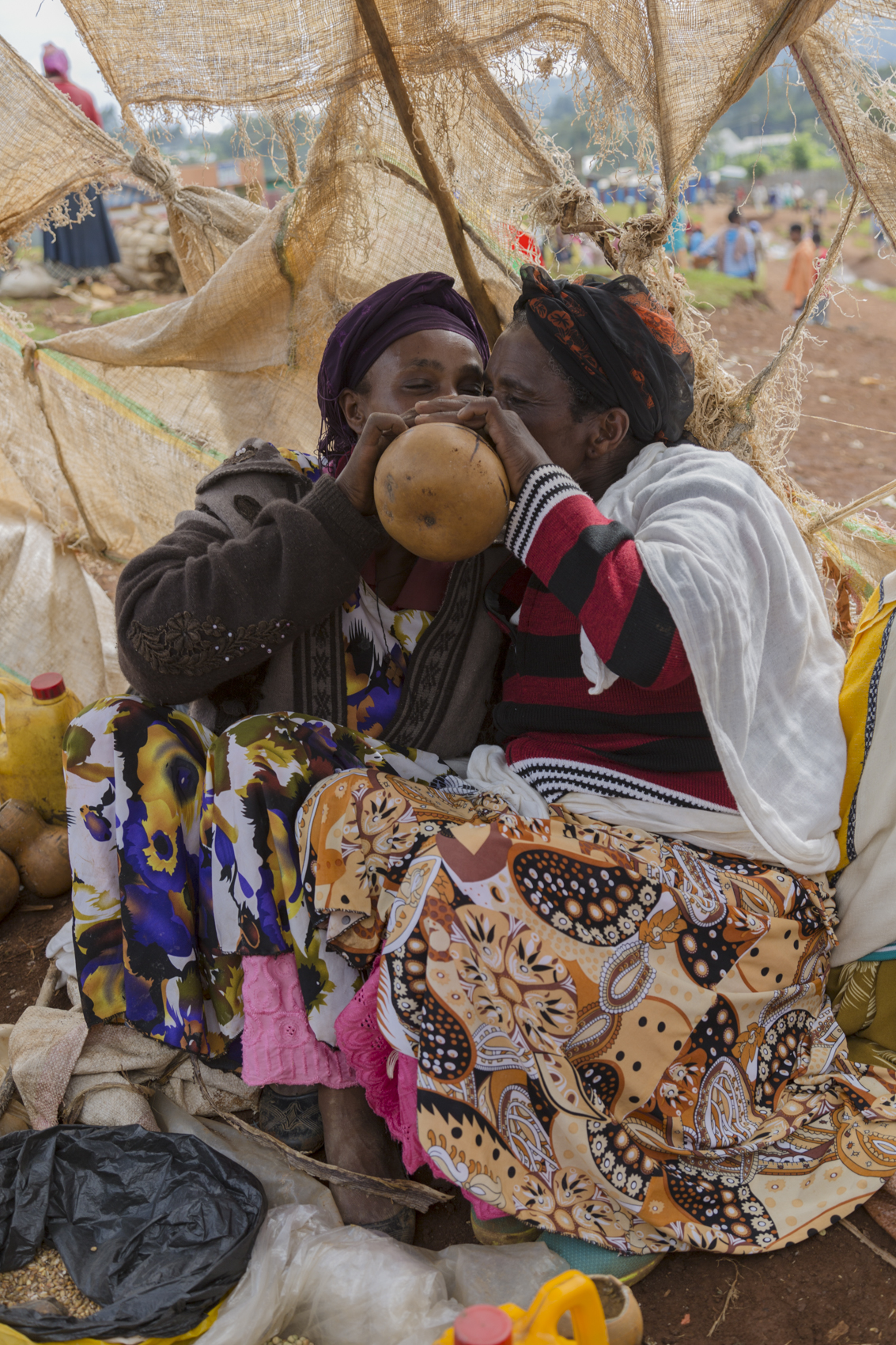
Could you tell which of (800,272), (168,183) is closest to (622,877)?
(168,183)

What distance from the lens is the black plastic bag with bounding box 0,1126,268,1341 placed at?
1.58 m

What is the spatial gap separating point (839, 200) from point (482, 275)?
1.00 meters

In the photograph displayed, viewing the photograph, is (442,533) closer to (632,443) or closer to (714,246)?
(632,443)

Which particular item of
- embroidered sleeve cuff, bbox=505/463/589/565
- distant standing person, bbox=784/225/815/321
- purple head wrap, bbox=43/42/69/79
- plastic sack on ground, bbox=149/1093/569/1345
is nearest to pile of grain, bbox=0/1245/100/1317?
plastic sack on ground, bbox=149/1093/569/1345

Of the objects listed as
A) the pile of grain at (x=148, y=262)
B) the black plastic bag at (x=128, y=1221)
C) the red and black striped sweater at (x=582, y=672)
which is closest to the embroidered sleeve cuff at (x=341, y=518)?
the red and black striped sweater at (x=582, y=672)

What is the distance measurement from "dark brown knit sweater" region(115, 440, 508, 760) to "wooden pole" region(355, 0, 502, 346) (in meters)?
1.10

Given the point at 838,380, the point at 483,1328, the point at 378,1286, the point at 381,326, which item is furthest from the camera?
the point at 838,380

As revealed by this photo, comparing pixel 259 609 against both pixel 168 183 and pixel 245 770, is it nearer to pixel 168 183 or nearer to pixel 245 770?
pixel 245 770

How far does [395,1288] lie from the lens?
1642mm

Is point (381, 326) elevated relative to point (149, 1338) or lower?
elevated

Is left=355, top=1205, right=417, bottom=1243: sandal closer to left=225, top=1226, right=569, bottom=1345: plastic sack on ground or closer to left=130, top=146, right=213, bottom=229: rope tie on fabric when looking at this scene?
left=225, top=1226, right=569, bottom=1345: plastic sack on ground

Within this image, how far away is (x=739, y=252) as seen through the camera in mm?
18328

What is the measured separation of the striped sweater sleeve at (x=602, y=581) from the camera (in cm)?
171

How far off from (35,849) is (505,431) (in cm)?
186
